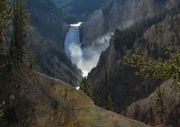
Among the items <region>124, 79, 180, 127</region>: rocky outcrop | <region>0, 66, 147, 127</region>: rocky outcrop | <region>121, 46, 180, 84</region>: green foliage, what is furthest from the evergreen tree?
<region>121, 46, 180, 84</region>: green foliage

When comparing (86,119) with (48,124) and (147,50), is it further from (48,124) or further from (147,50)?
(147,50)

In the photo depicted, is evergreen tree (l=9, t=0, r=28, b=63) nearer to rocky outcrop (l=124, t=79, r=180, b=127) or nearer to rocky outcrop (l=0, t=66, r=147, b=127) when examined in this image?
rocky outcrop (l=0, t=66, r=147, b=127)

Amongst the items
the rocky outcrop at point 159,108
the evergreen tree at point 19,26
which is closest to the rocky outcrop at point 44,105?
the evergreen tree at point 19,26

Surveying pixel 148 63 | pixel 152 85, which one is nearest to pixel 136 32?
pixel 152 85

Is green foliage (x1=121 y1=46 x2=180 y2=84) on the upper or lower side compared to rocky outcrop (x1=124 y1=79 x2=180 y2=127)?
upper

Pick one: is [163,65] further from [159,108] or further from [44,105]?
[159,108]

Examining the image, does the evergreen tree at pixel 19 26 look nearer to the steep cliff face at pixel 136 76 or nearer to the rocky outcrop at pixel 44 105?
the rocky outcrop at pixel 44 105
